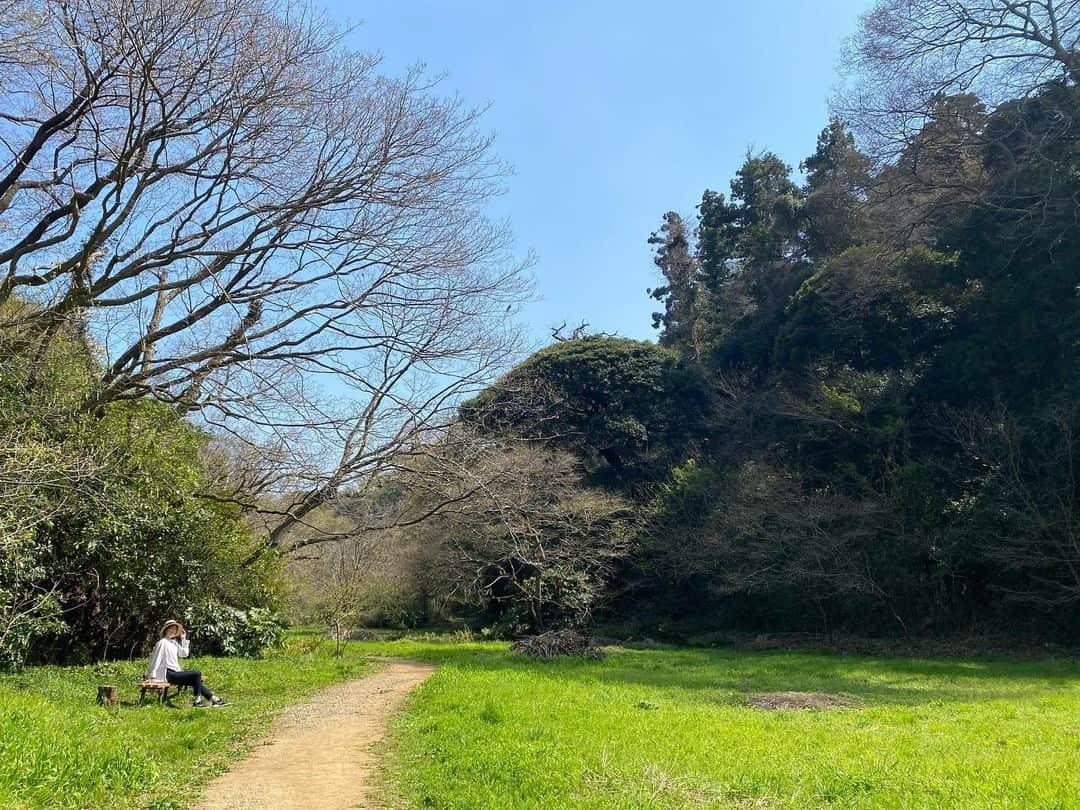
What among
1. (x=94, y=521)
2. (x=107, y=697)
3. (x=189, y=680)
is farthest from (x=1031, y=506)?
(x=94, y=521)

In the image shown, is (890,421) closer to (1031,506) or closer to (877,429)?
(877,429)

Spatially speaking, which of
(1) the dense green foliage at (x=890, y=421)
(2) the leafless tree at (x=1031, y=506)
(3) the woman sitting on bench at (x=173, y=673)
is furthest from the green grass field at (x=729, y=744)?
(1) the dense green foliage at (x=890, y=421)

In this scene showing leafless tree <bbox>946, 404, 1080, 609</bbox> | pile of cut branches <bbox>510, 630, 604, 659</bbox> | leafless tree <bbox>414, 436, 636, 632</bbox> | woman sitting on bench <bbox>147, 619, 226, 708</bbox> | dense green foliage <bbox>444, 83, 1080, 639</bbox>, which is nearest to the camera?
woman sitting on bench <bbox>147, 619, 226, 708</bbox>

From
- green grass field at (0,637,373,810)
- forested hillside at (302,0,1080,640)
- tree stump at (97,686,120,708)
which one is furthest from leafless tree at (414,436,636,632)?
tree stump at (97,686,120,708)

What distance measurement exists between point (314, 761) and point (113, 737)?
1826 millimetres

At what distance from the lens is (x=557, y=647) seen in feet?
55.7

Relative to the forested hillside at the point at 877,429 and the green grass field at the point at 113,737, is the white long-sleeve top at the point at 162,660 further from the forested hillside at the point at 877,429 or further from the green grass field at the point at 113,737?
the forested hillside at the point at 877,429

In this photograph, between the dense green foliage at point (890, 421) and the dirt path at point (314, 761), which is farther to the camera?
the dense green foliage at point (890, 421)

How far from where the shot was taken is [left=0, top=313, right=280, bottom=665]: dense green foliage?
9867 mm

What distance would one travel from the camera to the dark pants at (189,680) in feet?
32.4

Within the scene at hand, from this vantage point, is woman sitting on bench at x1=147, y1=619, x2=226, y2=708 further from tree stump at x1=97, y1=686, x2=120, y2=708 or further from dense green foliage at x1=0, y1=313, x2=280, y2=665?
dense green foliage at x1=0, y1=313, x2=280, y2=665

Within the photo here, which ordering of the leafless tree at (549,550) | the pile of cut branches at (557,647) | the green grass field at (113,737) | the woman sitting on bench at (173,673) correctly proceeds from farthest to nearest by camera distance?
1. the leafless tree at (549,550)
2. the pile of cut branches at (557,647)
3. the woman sitting on bench at (173,673)
4. the green grass field at (113,737)

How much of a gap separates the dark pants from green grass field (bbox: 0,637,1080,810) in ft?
1.62

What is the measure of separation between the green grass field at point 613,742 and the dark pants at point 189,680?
49cm
